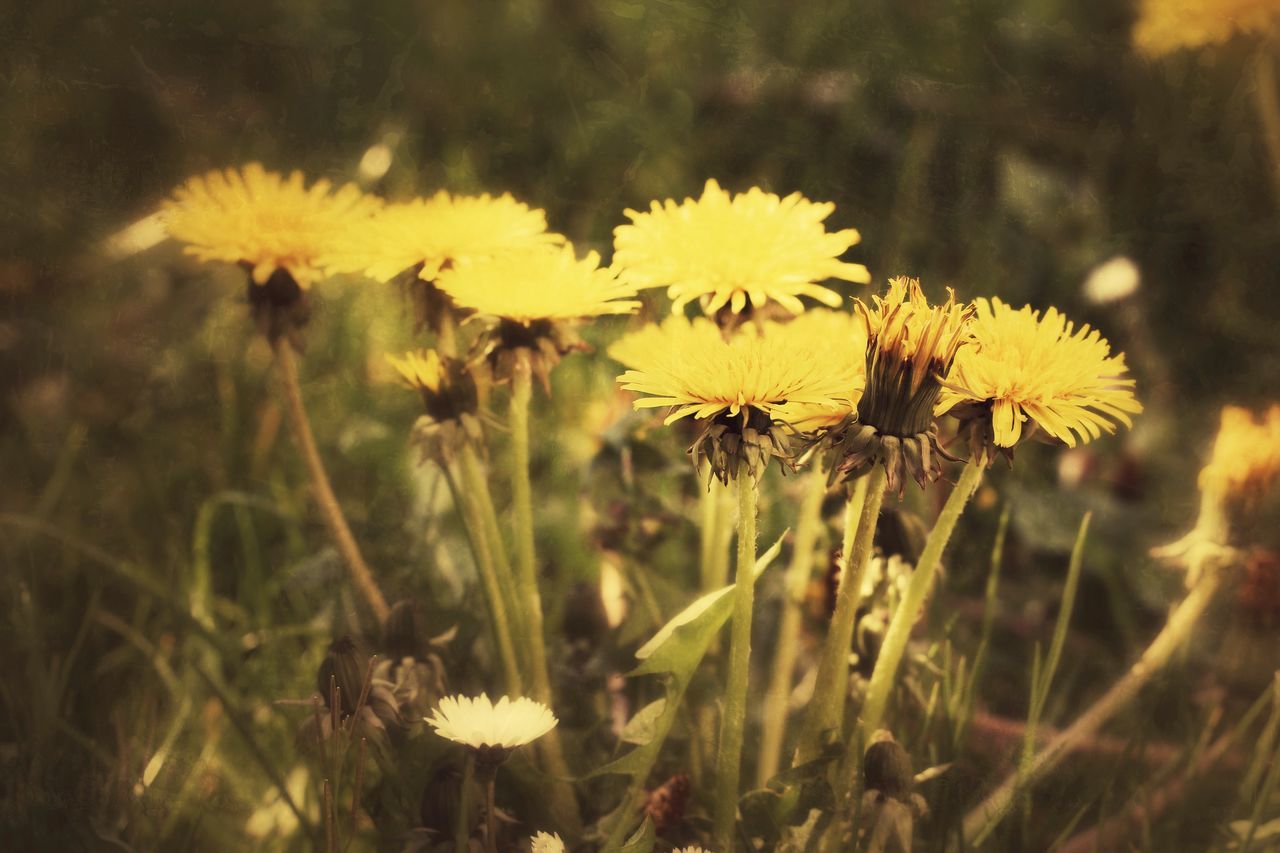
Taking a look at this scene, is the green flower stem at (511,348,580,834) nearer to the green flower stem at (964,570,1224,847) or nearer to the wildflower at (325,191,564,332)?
the wildflower at (325,191,564,332)

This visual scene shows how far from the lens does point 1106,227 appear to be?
0.63 m

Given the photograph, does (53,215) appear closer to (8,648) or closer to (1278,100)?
(8,648)

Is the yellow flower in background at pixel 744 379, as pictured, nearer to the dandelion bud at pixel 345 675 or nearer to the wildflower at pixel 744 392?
the wildflower at pixel 744 392

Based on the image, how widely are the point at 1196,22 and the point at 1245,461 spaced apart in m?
0.28

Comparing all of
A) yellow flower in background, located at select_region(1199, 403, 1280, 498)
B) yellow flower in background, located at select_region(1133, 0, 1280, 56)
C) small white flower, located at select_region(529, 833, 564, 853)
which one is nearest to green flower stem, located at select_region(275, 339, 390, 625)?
small white flower, located at select_region(529, 833, 564, 853)

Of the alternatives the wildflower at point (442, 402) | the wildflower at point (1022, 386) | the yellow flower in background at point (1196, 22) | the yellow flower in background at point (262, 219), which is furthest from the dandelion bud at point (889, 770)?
the yellow flower in background at point (1196, 22)

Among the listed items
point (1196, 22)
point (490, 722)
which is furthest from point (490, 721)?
point (1196, 22)

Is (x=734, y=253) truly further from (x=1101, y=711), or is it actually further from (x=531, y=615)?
(x=1101, y=711)

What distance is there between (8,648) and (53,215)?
0.83 feet

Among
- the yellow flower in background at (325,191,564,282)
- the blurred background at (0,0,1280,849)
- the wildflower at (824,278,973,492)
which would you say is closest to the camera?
the wildflower at (824,278,973,492)

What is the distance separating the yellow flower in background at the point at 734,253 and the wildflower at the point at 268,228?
0.15 meters

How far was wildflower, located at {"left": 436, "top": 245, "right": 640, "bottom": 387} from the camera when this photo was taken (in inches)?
16.0

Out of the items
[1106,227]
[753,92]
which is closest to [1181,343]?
[1106,227]

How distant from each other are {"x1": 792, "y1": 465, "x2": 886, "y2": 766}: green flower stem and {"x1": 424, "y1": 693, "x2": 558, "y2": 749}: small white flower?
12 centimetres
